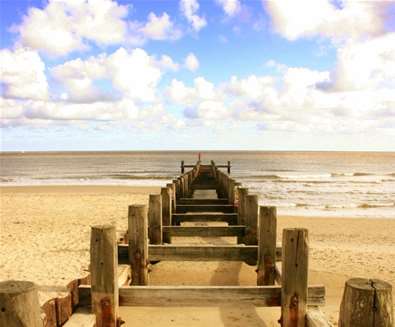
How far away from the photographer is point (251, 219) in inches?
291

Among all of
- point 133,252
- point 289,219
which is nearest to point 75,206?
point 289,219

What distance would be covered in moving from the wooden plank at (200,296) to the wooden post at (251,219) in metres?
3.22

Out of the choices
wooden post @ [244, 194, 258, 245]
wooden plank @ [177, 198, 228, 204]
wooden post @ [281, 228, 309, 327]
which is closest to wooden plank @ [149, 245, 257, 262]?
wooden post @ [244, 194, 258, 245]

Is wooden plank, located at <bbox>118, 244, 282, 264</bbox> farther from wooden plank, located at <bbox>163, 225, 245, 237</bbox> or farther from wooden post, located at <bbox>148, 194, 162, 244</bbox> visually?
wooden plank, located at <bbox>163, 225, 245, 237</bbox>

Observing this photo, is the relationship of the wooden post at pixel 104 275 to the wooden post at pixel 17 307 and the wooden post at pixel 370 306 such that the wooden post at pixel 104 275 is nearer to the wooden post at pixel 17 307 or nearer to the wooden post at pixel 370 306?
the wooden post at pixel 17 307

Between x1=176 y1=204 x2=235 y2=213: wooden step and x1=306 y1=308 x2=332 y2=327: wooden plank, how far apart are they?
20.6 feet

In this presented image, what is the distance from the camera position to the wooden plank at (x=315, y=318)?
3657 millimetres

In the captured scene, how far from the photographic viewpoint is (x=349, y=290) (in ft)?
7.55

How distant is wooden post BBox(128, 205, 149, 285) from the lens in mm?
5320

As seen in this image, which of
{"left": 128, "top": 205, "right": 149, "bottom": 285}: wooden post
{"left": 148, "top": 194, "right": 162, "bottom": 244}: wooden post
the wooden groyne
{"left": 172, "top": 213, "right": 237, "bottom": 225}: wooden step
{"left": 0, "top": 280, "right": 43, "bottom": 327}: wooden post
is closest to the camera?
{"left": 0, "top": 280, "right": 43, "bottom": 327}: wooden post

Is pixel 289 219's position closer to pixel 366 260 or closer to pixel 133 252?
pixel 366 260

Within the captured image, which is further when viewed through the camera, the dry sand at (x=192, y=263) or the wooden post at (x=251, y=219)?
the wooden post at (x=251, y=219)

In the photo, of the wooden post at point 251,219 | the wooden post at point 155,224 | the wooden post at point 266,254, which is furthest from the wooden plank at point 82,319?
the wooden post at point 251,219

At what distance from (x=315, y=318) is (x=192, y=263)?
5.70 meters
